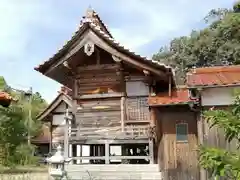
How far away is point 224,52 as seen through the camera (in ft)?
111

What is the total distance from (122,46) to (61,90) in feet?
30.1

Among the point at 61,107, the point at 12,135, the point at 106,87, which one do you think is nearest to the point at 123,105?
the point at 106,87

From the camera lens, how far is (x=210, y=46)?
35.6 m

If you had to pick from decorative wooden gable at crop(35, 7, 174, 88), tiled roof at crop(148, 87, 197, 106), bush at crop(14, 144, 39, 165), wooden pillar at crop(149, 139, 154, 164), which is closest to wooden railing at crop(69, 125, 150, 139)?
wooden pillar at crop(149, 139, 154, 164)

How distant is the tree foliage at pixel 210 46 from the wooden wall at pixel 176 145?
16.6 meters

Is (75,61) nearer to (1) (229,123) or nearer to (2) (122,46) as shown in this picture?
(2) (122,46)

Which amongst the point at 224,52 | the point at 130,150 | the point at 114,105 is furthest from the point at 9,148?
the point at 224,52

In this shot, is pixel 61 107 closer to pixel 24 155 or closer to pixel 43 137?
pixel 24 155

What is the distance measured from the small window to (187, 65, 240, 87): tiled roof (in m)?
2.31

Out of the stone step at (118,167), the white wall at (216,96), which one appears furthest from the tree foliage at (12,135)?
the white wall at (216,96)

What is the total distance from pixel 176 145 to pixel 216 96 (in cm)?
297

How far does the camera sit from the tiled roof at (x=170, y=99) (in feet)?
42.5

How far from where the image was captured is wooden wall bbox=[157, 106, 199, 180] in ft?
44.4

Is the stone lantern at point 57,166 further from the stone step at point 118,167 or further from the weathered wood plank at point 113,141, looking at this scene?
the weathered wood plank at point 113,141
